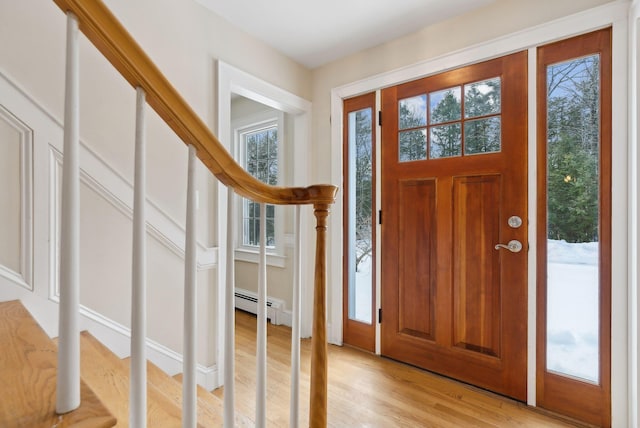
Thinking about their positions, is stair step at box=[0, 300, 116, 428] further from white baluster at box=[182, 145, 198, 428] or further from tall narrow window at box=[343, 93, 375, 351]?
tall narrow window at box=[343, 93, 375, 351]

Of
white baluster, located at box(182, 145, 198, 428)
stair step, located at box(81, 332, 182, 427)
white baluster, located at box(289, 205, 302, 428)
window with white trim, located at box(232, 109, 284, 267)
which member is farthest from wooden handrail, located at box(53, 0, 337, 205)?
window with white trim, located at box(232, 109, 284, 267)

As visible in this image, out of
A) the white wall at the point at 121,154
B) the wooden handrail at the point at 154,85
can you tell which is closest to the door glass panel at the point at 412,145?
the white wall at the point at 121,154

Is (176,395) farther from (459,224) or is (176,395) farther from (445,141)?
(445,141)

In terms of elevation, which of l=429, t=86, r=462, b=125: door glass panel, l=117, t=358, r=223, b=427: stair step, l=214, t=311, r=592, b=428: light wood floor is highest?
l=429, t=86, r=462, b=125: door glass panel

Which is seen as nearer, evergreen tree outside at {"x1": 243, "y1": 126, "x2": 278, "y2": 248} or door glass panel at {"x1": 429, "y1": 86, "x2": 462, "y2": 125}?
door glass panel at {"x1": 429, "y1": 86, "x2": 462, "y2": 125}

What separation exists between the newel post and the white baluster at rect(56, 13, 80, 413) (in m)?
0.63

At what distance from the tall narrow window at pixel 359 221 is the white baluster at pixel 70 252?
2.10 m

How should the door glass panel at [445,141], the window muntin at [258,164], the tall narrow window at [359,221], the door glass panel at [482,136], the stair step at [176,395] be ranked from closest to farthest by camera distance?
the stair step at [176,395] → the door glass panel at [482,136] → the door glass panel at [445,141] → the tall narrow window at [359,221] → the window muntin at [258,164]

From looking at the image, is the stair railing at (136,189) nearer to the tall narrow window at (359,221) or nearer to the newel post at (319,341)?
the newel post at (319,341)

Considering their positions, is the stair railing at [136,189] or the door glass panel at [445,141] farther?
the door glass panel at [445,141]

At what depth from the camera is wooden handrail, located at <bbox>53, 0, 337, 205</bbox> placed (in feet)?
2.03

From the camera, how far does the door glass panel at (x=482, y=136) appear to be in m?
1.97

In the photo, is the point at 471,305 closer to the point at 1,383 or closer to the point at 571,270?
the point at 571,270

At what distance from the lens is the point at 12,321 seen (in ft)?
3.30
